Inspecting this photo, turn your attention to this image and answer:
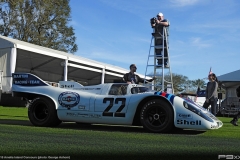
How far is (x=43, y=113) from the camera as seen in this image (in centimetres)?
659

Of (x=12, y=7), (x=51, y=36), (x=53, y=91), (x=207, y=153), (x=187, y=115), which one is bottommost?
(x=207, y=153)

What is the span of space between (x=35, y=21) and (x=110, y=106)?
2983 centimetres

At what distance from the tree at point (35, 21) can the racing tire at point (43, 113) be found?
2803 centimetres

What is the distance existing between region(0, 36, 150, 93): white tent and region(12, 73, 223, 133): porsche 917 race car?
9.76m

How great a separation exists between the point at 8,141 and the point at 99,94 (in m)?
2.55

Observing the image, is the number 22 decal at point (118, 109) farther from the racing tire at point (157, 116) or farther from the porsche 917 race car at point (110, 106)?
the racing tire at point (157, 116)

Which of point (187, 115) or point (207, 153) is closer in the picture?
point (207, 153)

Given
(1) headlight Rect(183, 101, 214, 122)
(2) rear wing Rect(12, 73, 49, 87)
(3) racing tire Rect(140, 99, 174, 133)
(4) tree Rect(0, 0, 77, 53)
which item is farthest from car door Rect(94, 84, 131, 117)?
(4) tree Rect(0, 0, 77, 53)

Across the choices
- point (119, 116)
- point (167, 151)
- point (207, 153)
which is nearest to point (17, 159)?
point (167, 151)

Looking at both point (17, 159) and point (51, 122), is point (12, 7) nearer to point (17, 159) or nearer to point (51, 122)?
point (51, 122)

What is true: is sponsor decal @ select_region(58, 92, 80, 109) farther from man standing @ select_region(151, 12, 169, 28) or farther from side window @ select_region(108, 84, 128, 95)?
man standing @ select_region(151, 12, 169, 28)

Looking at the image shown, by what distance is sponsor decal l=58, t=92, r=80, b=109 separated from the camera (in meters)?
6.20

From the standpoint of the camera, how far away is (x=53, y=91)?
6508mm

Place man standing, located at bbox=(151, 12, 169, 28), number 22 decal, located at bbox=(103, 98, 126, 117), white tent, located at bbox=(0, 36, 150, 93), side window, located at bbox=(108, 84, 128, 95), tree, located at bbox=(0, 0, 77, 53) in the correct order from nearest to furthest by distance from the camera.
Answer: number 22 decal, located at bbox=(103, 98, 126, 117) → side window, located at bbox=(108, 84, 128, 95) → man standing, located at bbox=(151, 12, 169, 28) → white tent, located at bbox=(0, 36, 150, 93) → tree, located at bbox=(0, 0, 77, 53)
